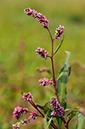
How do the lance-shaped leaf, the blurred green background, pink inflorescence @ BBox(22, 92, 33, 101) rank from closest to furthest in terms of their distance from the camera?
pink inflorescence @ BBox(22, 92, 33, 101)
the lance-shaped leaf
the blurred green background

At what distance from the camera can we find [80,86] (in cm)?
246

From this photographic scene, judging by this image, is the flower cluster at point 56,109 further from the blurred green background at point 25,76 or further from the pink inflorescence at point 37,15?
the blurred green background at point 25,76

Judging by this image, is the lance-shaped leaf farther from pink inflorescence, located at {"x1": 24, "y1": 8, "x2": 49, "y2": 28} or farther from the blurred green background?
the blurred green background

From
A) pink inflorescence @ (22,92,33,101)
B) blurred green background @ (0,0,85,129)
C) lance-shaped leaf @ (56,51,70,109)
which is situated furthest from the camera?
blurred green background @ (0,0,85,129)

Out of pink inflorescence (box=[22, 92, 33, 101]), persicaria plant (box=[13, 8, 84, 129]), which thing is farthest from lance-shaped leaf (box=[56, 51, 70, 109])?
pink inflorescence (box=[22, 92, 33, 101])

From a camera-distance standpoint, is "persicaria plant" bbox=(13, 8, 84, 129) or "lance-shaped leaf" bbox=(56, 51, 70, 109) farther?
"lance-shaped leaf" bbox=(56, 51, 70, 109)

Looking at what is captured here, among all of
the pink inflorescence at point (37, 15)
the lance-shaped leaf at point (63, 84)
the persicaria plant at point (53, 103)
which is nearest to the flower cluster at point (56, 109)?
the persicaria plant at point (53, 103)

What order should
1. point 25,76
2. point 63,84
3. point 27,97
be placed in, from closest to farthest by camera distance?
point 27,97 → point 63,84 → point 25,76

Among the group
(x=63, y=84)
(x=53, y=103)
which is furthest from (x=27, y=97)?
(x=63, y=84)

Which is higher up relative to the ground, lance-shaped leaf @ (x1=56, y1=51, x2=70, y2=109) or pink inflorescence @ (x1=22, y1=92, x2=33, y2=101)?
lance-shaped leaf @ (x1=56, y1=51, x2=70, y2=109)

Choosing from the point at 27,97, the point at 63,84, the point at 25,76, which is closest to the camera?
the point at 27,97

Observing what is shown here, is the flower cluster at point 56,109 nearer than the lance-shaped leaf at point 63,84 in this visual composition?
Yes

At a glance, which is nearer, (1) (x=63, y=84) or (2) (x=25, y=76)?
(1) (x=63, y=84)

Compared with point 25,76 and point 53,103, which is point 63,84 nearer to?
point 53,103
